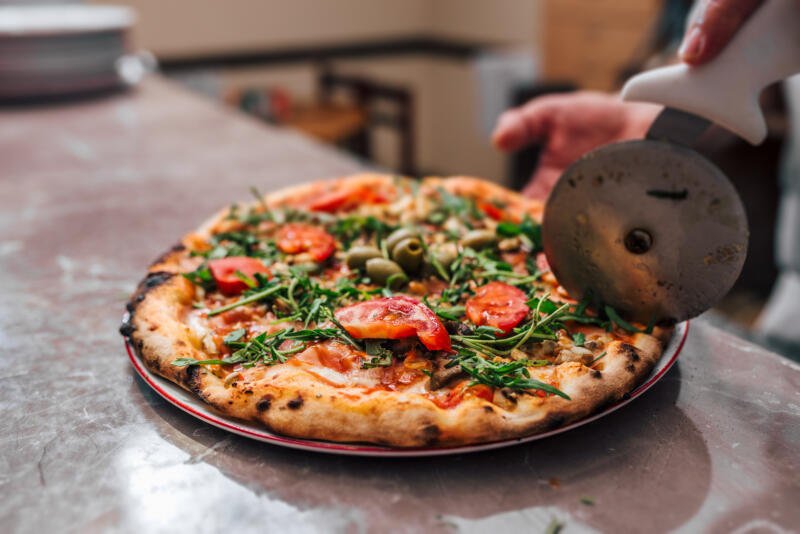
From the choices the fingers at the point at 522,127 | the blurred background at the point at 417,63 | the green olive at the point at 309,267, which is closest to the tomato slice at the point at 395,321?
the green olive at the point at 309,267

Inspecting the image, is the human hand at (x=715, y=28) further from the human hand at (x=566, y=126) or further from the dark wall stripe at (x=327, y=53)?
the dark wall stripe at (x=327, y=53)

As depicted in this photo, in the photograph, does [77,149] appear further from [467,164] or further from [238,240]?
[467,164]

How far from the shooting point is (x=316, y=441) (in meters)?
1.30

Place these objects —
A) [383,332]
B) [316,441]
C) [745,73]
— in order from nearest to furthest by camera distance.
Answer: [316,441]
[745,73]
[383,332]

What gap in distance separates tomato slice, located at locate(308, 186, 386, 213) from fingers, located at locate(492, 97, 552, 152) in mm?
556

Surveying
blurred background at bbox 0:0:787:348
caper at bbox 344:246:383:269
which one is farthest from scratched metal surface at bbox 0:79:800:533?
blurred background at bbox 0:0:787:348

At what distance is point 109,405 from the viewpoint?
1.56m

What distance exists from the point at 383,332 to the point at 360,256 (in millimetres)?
438

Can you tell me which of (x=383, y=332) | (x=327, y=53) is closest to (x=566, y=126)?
(x=383, y=332)

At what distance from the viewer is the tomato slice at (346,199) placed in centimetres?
238

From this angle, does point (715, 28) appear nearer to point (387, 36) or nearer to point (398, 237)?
point (398, 237)

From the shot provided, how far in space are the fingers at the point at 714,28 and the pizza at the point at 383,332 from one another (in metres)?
0.60

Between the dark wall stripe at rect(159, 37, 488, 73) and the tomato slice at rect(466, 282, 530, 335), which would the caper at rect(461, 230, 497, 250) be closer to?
the tomato slice at rect(466, 282, 530, 335)

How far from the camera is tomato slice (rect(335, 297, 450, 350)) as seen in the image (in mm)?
Result: 1518
